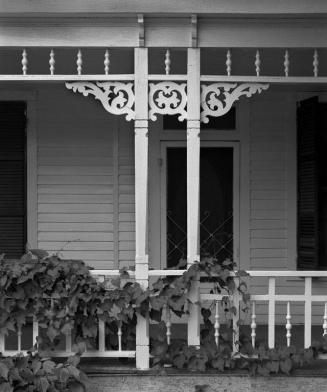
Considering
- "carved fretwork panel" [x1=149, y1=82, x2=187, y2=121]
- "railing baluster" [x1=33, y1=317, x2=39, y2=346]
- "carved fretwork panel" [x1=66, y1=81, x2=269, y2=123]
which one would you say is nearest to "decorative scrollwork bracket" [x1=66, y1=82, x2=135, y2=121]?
"carved fretwork panel" [x1=66, y1=81, x2=269, y2=123]

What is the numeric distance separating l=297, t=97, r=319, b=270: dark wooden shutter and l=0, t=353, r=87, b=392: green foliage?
2965 mm

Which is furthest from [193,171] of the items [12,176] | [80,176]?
[12,176]

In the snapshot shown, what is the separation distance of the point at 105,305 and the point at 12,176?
248cm

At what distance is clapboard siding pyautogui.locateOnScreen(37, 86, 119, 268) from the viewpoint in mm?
7395

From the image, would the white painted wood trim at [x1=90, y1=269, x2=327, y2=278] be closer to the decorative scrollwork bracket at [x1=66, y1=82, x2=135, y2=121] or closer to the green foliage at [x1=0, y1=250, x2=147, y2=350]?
the green foliage at [x1=0, y1=250, x2=147, y2=350]

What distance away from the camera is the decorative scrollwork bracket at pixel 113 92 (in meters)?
5.44

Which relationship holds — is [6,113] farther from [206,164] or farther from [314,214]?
[314,214]

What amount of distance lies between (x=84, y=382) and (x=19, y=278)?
3.17 feet

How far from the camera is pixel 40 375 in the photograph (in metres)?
5.25

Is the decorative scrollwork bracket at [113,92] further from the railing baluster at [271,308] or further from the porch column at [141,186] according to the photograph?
the railing baluster at [271,308]

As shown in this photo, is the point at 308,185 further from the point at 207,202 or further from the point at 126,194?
the point at 126,194

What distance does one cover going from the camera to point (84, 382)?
17.3 feet

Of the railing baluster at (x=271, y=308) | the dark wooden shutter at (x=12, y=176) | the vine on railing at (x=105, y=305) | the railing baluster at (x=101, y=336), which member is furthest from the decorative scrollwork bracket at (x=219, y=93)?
the dark wooden shutter at (x=12, y=176)

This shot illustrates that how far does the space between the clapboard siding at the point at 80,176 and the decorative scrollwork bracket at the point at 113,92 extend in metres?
1.93
